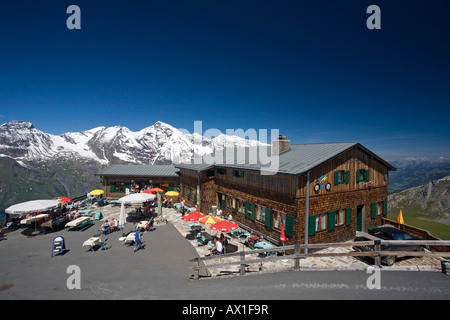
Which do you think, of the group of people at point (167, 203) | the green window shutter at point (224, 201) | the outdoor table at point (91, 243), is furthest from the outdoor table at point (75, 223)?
the green window shutter at point (224, 201)

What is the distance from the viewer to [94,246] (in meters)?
15.1

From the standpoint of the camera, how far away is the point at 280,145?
20172 mm

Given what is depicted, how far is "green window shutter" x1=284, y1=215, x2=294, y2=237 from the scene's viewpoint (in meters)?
14.5

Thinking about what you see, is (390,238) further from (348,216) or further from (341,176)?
(341,176)

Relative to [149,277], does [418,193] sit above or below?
below

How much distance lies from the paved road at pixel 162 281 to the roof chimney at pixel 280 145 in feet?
36.8

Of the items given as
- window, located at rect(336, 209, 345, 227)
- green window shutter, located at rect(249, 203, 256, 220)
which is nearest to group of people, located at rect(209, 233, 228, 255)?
green window shutter, located at rect(249, 203, 256, 220)

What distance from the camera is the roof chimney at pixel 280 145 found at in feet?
66.0

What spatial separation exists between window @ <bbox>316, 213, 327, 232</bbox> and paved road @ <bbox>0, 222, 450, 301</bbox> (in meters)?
5.83

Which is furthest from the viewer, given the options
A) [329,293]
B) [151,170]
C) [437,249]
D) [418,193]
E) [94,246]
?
[418,193]
